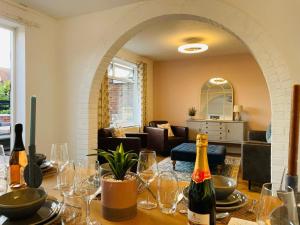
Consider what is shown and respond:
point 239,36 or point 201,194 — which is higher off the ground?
point 239,36

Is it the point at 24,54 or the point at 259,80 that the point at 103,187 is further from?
the point at 259,80

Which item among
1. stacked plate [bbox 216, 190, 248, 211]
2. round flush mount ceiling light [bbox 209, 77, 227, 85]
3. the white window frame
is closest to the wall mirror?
round flush mount ceiling light [bbox 209, 77, 227, 85]

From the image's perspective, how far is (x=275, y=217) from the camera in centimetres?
62

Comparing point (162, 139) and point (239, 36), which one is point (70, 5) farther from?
point (162, 139)

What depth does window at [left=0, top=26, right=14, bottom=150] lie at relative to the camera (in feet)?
9.78

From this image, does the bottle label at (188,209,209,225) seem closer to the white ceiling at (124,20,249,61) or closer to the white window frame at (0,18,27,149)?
the white window frame at (0,18,27,149)

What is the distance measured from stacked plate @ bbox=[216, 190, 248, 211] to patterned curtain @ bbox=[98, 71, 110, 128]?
396cm

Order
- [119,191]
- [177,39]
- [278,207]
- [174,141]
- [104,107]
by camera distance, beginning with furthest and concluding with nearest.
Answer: [174,141] → [104,107] → [177,39] → [119,191] → [278,207]

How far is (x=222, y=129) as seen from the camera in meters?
5.78

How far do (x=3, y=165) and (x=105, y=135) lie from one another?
2.79 m

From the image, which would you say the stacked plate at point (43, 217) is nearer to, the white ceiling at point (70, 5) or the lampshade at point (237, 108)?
the white ceiling at point (70, 5)

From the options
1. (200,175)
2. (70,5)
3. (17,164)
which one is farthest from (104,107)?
(200,175)

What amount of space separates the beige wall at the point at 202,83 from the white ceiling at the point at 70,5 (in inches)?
151

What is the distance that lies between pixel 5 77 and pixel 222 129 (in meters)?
4.61
